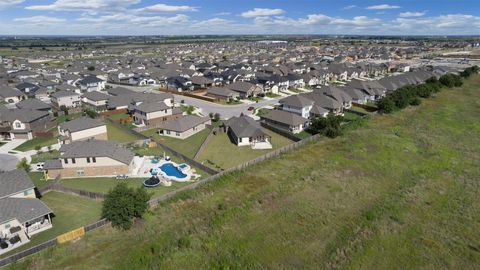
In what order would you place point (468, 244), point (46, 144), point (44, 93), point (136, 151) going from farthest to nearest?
point (44, 93)
point (46, 144)
point (136, 151)
point (468, 244)

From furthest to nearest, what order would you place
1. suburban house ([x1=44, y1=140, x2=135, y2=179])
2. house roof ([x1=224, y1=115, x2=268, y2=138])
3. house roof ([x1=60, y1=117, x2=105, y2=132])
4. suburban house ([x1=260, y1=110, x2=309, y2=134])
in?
suburban house ([x1=260, y1=110, x2=309, y2=134]) → house roof ([x1=224, y1=115, x2=268, y2=138]) → house roof ([x1=60, y1=117, x2=105, y2=132]) → suburban house ([x1=44, y1=140, x2=135, y2=179])

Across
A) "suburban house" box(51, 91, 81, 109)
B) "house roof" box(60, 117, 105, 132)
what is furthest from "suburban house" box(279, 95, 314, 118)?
"suburban house" box(51, 91, 81, 109)

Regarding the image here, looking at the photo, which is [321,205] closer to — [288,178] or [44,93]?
[288,178]

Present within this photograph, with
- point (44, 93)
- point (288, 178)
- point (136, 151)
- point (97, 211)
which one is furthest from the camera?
point (44, 93)

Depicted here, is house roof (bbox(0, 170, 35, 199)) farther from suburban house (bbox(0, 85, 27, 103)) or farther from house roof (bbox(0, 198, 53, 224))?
suburban house (bbox(0, 85, 27, 103))

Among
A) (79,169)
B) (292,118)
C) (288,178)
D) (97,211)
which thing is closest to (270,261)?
(288,178)

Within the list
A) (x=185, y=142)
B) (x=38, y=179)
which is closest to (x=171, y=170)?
(x=185, y=142)

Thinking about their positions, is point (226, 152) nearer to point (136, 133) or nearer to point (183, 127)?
point (183, 127)
